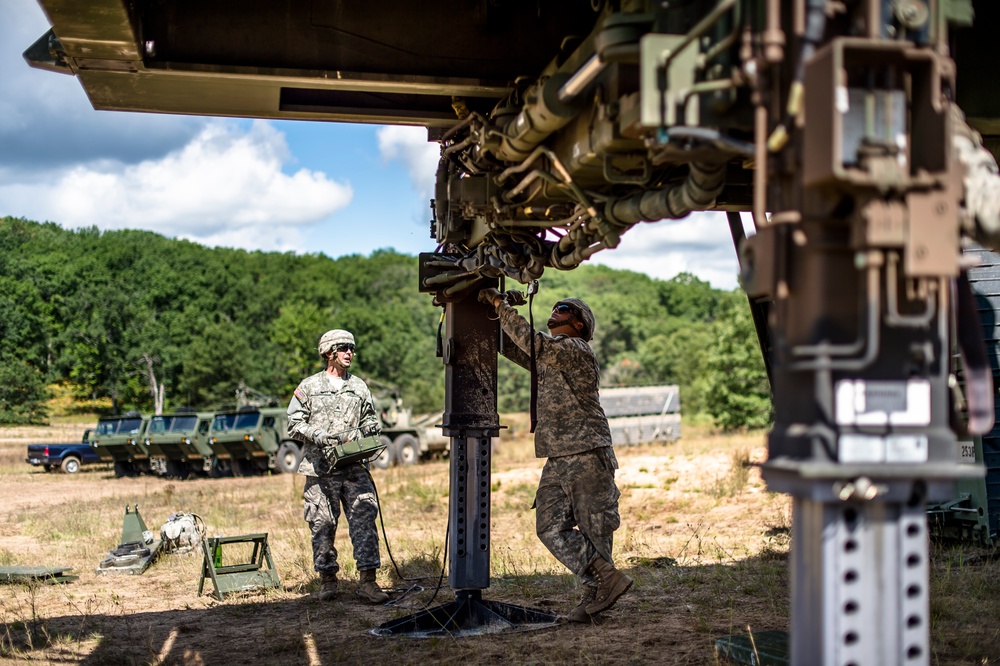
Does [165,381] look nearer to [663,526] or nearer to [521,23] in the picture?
[663,526]

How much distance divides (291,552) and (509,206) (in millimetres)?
7260

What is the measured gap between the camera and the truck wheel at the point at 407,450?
2738 centimetres

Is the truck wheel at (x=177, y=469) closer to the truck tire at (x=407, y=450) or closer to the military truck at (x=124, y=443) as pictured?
the military truck at (x=124, y=443)

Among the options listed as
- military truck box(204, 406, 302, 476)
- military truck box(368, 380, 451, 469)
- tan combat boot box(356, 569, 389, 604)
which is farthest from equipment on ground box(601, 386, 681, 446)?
tan combat boot box(356, 569, 389, 604)

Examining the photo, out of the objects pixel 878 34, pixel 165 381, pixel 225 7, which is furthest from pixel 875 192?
pixel 165 381

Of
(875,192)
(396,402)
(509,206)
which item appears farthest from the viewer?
(396,402)

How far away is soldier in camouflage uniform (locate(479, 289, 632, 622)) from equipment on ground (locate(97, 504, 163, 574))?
5.48 m

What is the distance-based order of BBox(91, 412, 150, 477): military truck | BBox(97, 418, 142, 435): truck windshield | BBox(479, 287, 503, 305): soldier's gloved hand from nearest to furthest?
BBox(479, 287, 503, 305): soldier's gloved hand < BBox(91, 412, 150, 477): military truck < BBox(97, 418, 142, 435): truck windshield

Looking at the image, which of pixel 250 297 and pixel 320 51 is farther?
pixel 250 297

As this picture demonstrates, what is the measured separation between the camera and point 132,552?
11.4m

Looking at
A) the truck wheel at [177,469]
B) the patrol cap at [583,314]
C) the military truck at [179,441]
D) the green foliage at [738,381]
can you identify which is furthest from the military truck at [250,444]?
the green foliage at [738,381]

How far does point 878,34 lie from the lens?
278 centimetres

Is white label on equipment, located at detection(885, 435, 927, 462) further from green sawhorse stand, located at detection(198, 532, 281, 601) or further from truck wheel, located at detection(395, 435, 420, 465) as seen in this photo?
truck wheel, located at detection(395, 435, 420, 465)

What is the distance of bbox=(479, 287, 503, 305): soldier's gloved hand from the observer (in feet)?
24.0
